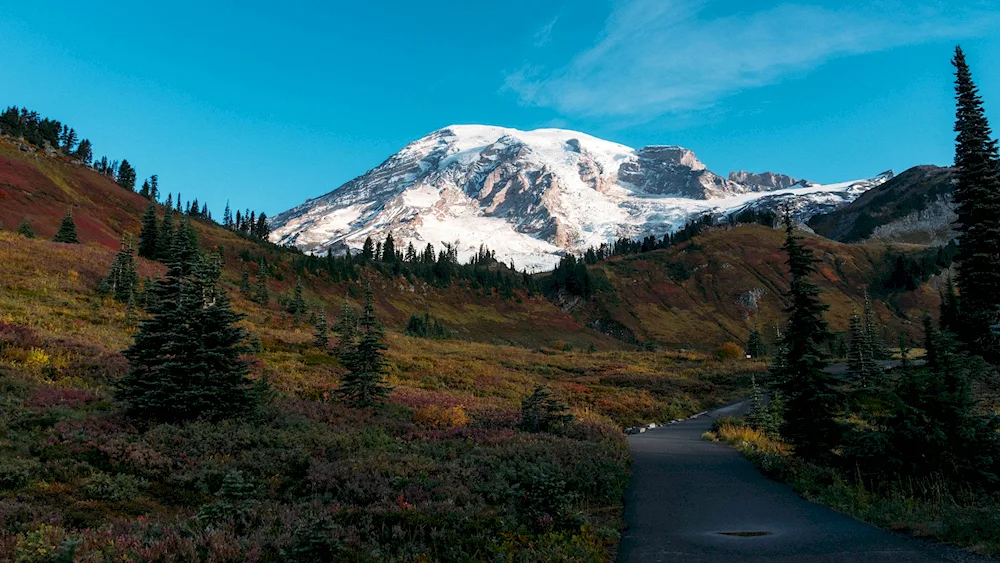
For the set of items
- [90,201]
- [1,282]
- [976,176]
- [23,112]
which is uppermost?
[23,112]

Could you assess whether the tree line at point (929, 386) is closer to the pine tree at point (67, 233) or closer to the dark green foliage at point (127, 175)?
the pine tree at point (67, 233)

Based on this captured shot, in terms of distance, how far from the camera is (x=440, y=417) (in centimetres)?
2128

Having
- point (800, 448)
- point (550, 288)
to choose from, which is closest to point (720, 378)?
point (800, 448)

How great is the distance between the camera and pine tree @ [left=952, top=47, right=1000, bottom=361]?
27.2 meters

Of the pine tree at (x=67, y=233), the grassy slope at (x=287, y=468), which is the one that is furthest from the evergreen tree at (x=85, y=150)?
the grassy slope at (x=287, y=468)

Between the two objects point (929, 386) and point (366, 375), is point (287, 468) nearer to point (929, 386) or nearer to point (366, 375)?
point (366, 375)

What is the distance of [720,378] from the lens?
54.8 m

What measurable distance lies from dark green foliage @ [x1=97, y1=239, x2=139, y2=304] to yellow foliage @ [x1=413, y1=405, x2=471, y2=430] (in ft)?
99.2

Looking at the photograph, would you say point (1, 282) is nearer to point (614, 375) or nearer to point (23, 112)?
point (614, 375)

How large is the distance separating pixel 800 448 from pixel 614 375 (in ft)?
112

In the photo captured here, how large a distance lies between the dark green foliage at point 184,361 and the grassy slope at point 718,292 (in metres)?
121

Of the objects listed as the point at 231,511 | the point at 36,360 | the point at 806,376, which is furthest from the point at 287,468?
the point at 806,376

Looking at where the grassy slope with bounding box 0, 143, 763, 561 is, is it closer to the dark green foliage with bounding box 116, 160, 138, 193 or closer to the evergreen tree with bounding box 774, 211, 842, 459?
the evergreen tree with bounding box 774, 211, 842, 459

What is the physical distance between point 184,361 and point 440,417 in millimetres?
9488
